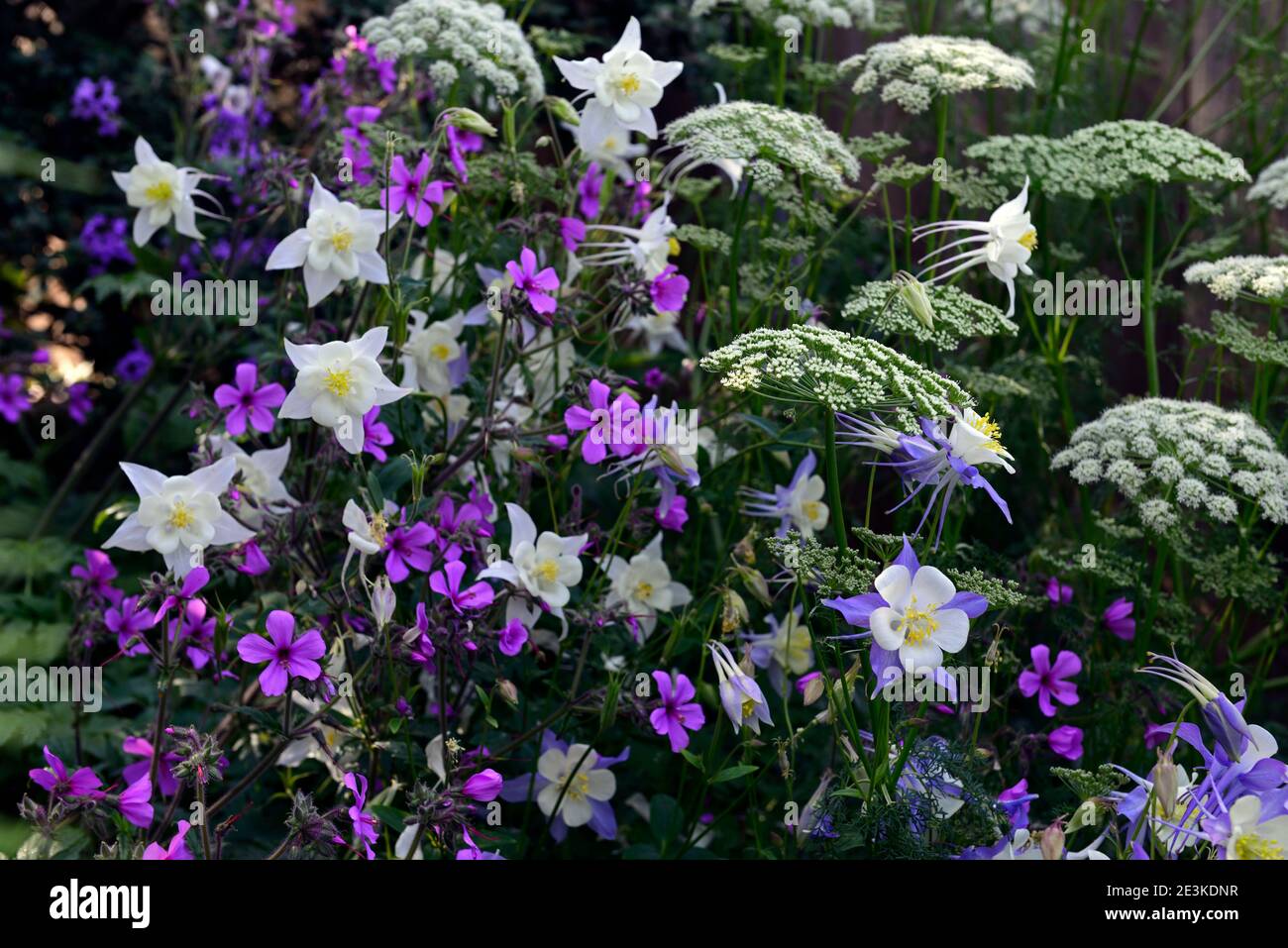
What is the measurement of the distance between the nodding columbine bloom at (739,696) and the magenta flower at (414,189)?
1.12m

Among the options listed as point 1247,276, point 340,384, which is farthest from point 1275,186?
point 340,384

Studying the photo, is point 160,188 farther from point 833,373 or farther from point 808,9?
point 833,373

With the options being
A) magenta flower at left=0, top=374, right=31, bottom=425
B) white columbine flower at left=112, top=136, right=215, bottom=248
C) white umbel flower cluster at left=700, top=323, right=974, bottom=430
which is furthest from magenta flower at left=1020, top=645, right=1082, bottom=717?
magenta flower at left=0, top=374, right=31, bottom=425

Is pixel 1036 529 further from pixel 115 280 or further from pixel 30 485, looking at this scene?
pixel 30 485

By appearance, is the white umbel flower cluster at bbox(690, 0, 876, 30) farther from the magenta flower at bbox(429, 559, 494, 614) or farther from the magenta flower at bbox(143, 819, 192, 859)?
the magenta flower at bbox(143, 819, 192, 859)

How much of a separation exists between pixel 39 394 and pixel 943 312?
2.95 metres

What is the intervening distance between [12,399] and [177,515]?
2159 mm

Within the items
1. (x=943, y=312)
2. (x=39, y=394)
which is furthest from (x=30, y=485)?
(x=943, y=312)

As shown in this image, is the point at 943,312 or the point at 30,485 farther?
the point at 30,485

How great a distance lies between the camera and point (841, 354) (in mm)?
1829

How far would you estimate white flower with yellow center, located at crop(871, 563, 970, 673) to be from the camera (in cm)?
180

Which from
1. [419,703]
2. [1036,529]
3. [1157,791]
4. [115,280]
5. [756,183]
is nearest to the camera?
[1157,791]

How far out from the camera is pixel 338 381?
2.08m

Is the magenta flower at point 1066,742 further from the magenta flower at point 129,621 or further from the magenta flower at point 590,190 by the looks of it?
the magenta flower at point 129,621
